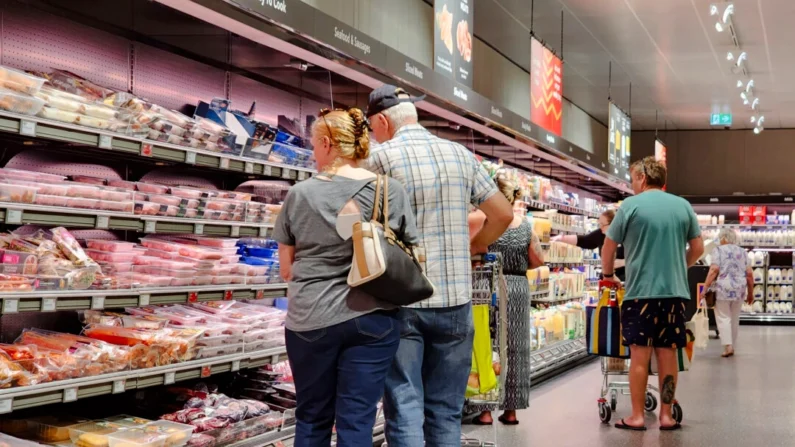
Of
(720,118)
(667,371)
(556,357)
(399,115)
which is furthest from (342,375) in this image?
(720,118)

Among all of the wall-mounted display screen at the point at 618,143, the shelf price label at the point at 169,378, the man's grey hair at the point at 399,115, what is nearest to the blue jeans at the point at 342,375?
the man's grey hair at the point at 399,115

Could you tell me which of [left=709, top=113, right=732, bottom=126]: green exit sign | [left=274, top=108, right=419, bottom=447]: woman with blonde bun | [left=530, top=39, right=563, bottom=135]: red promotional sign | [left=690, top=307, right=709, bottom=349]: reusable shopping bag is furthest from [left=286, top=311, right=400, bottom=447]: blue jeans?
[left=709, top=113, right=732, bottom=126]: green exit sign

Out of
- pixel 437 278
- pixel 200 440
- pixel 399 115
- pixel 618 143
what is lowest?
pixel 200 440

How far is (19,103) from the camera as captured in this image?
3.30 m

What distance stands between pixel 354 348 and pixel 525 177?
281 inches

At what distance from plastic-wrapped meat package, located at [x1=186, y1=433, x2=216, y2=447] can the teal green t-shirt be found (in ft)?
10.6

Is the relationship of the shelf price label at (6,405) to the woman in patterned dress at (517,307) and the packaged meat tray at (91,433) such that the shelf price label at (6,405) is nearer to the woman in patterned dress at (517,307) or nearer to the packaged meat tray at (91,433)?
the packaged meat tray at (91,433)

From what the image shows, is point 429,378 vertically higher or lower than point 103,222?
lower

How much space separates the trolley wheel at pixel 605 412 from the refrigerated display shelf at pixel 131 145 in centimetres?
292

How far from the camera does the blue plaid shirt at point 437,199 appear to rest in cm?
343

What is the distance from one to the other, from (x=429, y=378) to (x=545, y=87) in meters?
6.59

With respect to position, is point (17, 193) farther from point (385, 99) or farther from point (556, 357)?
point (556, 357)

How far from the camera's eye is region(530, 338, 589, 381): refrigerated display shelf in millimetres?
8312

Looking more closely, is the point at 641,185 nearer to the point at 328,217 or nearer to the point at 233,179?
the point at 233,179
